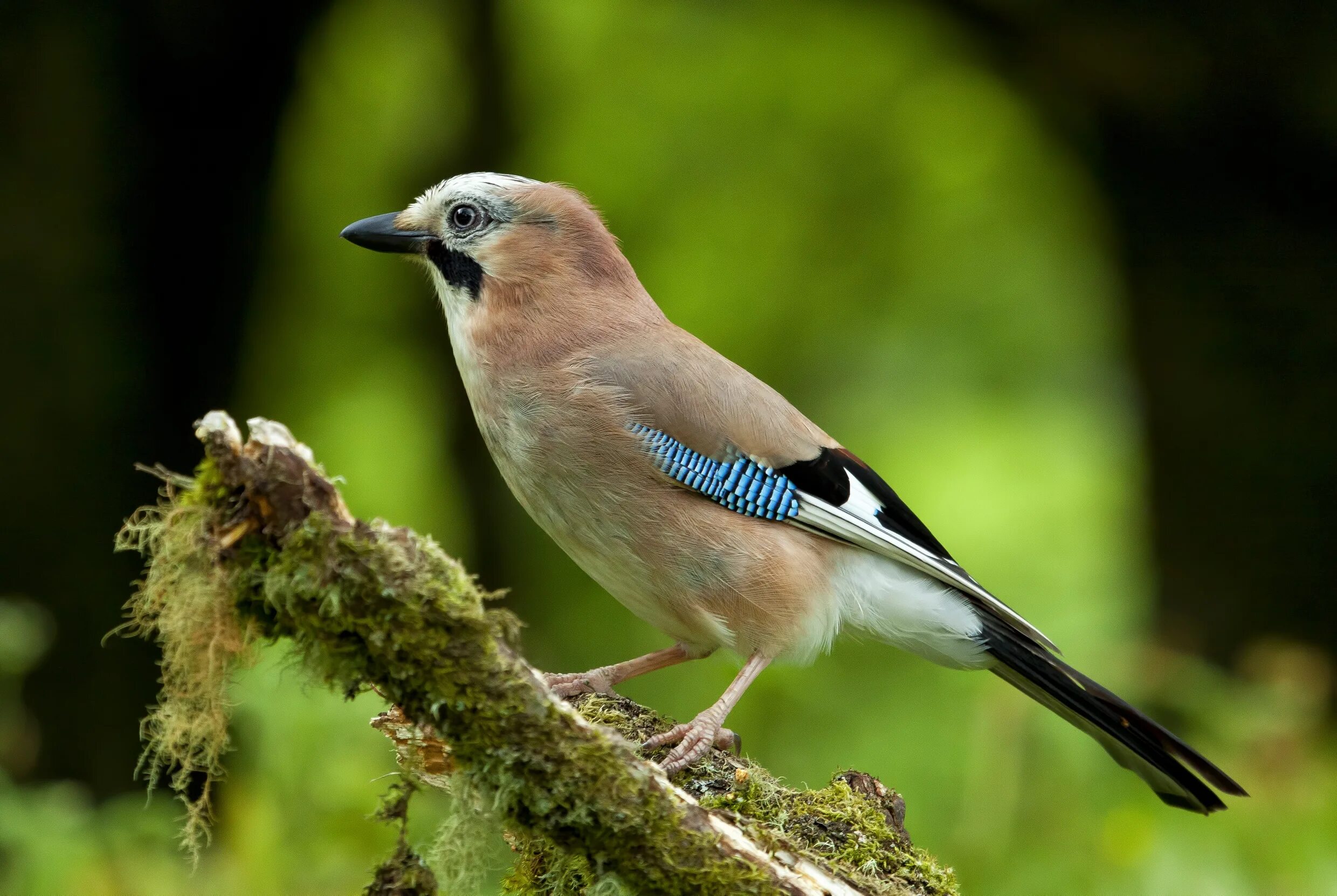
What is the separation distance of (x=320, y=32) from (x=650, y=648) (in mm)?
3606

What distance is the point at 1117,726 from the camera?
3.28 m

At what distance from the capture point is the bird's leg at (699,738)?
277 cm

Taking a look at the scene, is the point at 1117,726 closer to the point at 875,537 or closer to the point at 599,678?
the point at 875,537

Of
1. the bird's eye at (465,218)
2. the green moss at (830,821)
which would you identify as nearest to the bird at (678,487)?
the bird's eye at (465,218)

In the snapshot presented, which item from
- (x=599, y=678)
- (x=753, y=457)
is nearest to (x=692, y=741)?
(x=599, y=678)

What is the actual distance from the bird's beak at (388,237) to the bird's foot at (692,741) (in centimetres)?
162

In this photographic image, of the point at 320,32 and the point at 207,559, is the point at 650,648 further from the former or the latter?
the point at 207,559

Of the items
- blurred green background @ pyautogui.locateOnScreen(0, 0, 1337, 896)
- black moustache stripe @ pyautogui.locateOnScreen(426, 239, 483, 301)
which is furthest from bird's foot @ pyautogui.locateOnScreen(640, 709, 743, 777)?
black moustache stripe @ pyautogui.locateOnScreen(426, 239, 483, 301)

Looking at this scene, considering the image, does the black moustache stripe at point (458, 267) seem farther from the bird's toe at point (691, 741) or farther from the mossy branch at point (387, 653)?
the mossy branch at point (387, 653)

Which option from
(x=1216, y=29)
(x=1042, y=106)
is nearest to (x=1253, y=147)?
(x=1216, y=29)

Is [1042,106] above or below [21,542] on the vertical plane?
above

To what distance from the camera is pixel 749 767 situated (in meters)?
2.76

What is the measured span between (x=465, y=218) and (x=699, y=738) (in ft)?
5.61

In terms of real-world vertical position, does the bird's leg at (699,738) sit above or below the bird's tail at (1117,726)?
below
